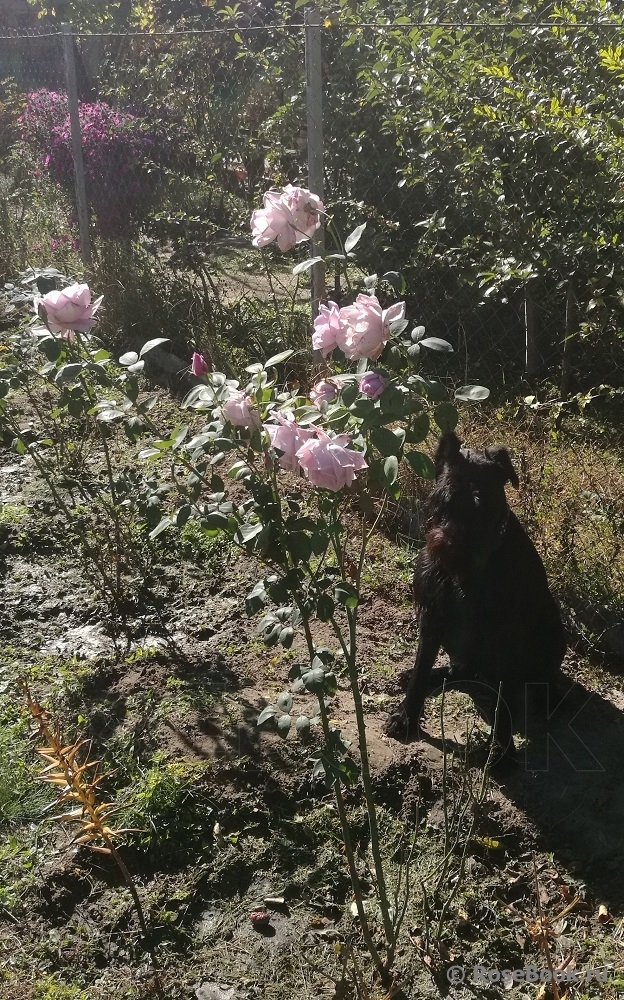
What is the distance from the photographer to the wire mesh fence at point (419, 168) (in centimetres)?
395

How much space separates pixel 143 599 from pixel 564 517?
6.10 feet

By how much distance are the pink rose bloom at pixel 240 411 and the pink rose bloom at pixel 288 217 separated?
382 millimetres

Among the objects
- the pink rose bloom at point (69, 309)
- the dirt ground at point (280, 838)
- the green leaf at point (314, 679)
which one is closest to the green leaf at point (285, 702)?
the green leaf at point (314, 679)

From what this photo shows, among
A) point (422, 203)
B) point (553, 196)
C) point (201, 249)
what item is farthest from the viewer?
point (201, 249)

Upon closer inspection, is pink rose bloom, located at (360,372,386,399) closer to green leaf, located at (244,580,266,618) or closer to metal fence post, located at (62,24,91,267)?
green leaf, located at (244,580,266,618)

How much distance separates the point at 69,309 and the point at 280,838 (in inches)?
65.0

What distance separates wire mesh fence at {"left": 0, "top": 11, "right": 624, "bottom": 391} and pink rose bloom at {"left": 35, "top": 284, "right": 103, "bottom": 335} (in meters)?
1.71

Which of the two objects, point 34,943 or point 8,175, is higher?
point 8,175

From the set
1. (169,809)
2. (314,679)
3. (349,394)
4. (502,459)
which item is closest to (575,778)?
(502,459)

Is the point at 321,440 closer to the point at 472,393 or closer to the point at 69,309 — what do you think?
the point at 472,393

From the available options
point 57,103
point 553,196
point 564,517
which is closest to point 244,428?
point 564,517

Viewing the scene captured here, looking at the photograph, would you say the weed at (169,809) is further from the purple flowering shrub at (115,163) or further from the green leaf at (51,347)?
the purple flowering shrub at (115,163)

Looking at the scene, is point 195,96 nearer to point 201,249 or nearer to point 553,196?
point 201,249

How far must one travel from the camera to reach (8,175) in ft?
34.4
